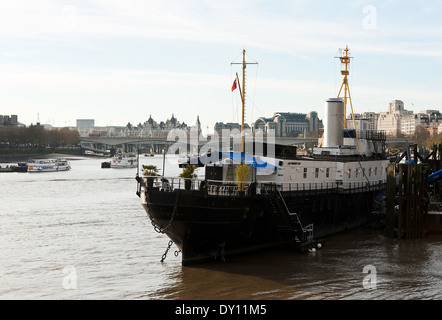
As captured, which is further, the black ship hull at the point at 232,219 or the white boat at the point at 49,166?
the white boat at the point at 49,166

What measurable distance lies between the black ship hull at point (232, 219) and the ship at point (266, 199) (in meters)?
0.04

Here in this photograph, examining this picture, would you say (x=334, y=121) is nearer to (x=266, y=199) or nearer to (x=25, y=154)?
(x=266, y=199)

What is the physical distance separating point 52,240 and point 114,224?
21.3 feet

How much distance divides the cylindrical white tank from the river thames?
6.64 m

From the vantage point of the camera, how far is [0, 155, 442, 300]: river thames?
2153cm

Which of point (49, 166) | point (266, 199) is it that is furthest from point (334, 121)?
point (49, 166)

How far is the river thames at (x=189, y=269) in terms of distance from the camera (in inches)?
848

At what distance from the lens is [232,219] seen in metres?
25.0

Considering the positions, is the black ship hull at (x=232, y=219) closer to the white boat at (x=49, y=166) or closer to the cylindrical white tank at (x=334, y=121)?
the cylindrical white tank at (x=334, y=121)

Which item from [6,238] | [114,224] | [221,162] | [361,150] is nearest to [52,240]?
[6,238]

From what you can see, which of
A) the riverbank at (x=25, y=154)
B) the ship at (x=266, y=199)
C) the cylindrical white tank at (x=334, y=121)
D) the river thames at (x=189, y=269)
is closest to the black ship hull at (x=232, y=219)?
the ship at (x=266, y=199)
